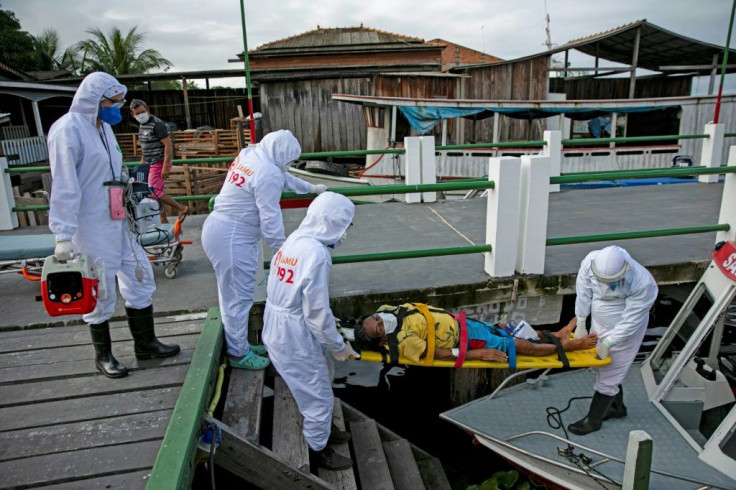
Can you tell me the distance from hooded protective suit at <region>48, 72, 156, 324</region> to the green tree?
25640mm

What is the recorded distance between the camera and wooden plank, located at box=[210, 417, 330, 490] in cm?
294

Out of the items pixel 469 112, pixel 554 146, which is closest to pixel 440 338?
pixel 554 146

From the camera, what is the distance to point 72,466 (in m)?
2.51

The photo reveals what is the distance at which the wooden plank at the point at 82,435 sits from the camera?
8.60 ft

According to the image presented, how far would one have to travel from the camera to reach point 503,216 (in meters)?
4.59

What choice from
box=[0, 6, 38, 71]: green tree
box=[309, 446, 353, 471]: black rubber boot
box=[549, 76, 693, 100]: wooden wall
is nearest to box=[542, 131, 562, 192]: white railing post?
box=[309, 446, 353, 471]: black rubber boot

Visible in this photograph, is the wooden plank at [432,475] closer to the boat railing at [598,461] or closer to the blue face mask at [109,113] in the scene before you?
the boat railing at [598,461]

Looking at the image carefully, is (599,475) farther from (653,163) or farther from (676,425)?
(653,163)

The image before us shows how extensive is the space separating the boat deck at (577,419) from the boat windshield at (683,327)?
0.26 m

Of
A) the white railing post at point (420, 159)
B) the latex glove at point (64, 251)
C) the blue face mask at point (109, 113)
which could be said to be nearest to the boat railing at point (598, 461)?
the latex glove at point (64, 251)

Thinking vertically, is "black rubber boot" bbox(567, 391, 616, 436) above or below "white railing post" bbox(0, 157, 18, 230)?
below

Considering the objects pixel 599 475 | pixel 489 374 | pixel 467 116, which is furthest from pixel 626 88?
pixel 599 475

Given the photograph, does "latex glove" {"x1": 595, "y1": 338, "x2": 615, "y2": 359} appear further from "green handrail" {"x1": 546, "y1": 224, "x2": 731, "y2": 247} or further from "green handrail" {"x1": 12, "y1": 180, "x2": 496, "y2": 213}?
"green handrail" {"x1": 12, "y1": 180, "x2": 496, "y2": 213}

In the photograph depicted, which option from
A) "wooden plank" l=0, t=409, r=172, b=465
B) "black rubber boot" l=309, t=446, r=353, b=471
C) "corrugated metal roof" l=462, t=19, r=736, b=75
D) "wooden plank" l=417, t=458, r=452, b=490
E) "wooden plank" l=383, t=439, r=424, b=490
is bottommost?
"wooden plank" l=417, t=458, r=452, b=490
